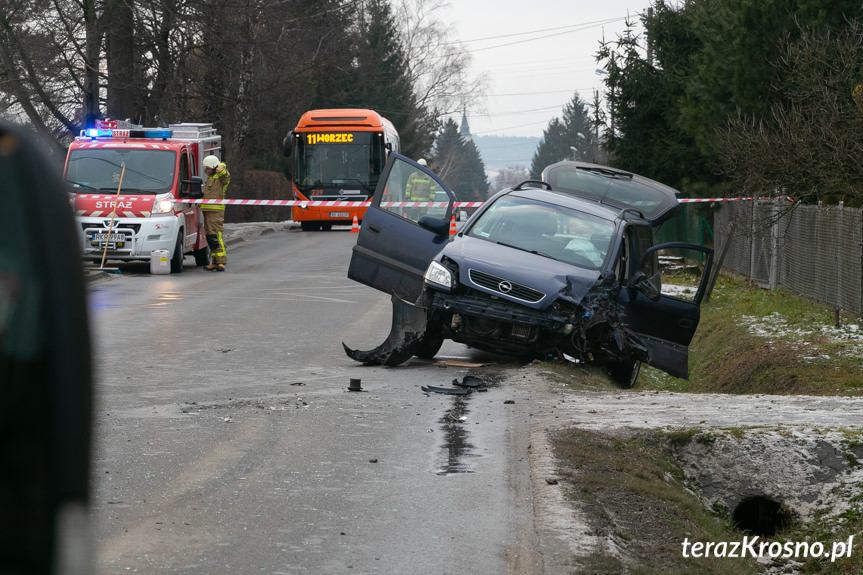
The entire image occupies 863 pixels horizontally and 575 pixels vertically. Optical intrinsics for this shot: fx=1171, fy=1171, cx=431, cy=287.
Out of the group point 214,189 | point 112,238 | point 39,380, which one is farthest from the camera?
point 214,189

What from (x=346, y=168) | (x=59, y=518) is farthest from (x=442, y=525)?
(x=346, y=168)

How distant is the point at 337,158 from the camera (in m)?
34.6

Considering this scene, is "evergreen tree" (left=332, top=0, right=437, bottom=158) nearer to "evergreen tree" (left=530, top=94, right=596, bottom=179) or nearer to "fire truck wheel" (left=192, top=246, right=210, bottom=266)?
"fire truck wheel" (left=192, top=246, right=210, bottom=266)

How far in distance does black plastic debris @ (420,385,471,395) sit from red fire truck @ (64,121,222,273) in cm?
1137

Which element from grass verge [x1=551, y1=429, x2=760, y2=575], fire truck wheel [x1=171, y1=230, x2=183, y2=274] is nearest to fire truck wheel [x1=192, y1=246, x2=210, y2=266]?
fire truck wheel [x1=171, y1=230, x2=183, y2=274]

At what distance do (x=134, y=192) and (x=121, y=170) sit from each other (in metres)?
0.62

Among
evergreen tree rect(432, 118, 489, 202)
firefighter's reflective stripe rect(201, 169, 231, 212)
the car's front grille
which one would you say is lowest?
evergreen tree rect(432, 118, 489, 202)

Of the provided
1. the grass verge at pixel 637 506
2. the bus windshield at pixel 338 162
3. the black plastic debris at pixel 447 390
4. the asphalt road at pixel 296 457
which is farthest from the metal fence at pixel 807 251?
the bus windshield at pixel 338 162

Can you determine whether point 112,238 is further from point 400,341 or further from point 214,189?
point 400,341

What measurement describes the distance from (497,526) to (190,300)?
11269 millimetres

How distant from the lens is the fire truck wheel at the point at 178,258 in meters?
20.5

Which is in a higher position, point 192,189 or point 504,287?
point 192,189

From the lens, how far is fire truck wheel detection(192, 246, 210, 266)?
22.4m

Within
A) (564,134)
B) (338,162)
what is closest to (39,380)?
(338,162)
